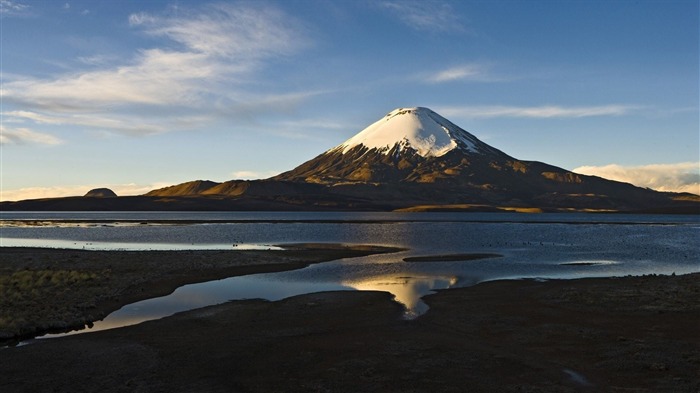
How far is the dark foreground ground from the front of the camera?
16.8m

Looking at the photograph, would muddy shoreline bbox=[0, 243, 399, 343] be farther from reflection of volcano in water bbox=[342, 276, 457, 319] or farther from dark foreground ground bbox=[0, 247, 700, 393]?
reflection of volcano in water bbox=[342, 276, 457, 319]

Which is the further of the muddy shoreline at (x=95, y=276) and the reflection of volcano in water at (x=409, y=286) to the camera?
the reflection of volcano in water at (x=409, y=286)

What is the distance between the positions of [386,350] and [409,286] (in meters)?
16.8

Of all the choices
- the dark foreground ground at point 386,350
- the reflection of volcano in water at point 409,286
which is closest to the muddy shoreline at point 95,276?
the dark foreground ground at point 386,350

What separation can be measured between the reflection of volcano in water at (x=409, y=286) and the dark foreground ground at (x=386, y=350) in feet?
3.57

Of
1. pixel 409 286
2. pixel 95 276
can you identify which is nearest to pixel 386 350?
pixel 409 286

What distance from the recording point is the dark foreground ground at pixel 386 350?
16812mm

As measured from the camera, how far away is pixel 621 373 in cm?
1734

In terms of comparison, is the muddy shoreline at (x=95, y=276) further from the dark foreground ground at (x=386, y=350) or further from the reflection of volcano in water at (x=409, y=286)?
the reflection of volcano in water at (x=409, y=286)

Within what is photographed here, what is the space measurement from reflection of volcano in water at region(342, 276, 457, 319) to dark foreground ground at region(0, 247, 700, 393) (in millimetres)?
1090

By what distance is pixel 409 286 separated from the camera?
36812 millimetres

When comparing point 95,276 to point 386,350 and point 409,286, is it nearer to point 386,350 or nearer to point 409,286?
point 409,286

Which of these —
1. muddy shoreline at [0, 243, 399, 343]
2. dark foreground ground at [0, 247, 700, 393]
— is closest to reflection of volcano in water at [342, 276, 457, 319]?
dark foreground ground at [0, 247, 700, 393]

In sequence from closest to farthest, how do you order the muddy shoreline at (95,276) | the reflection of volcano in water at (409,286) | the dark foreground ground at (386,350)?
the dark foreground ground at (386,350) < the muddy shoreline at (95,276) < the reflection of volcano in water at (409,286)
